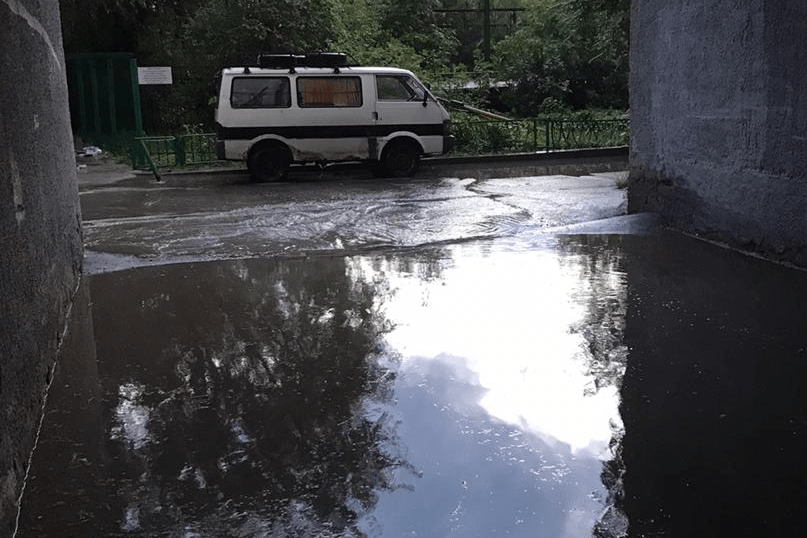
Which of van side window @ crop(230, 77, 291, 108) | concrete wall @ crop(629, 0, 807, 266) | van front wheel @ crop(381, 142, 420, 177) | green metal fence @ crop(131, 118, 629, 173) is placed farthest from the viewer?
green metal fence @ crop(131, 118, 629, 173)

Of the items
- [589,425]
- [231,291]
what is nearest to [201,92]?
[231,291]

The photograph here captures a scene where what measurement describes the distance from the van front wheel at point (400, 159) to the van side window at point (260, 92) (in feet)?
7.07

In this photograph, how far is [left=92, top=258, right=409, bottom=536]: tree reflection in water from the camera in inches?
154

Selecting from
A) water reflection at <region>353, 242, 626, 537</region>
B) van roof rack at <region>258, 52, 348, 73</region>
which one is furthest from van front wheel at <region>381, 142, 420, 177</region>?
water reflection at <region>353, 242, 626, 537</region>

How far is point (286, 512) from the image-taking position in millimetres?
3830

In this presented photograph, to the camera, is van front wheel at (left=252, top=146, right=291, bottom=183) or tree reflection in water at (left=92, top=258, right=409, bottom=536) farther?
van front wheel at (left=252, top=146, right=291, bottom=183)

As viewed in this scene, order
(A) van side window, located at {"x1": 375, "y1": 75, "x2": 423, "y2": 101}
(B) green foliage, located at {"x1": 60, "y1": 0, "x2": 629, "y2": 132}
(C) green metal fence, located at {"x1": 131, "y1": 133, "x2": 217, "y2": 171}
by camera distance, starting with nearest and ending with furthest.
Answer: (A) van side window, located at {"x1": 375, "y1": 75, "x2": 423, "y2": 101} < (C) green metal fence, located at {"x1": 131, "y1": 133, "x2": 217, "y2": 171} < (B) green foliage, located at {"x1": 60, "y1": 0, "x2": 629, "y2": 132}

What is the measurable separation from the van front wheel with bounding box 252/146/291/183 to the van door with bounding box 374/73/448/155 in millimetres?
1857

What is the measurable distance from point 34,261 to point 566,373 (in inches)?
129

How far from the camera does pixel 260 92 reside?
1641 cm

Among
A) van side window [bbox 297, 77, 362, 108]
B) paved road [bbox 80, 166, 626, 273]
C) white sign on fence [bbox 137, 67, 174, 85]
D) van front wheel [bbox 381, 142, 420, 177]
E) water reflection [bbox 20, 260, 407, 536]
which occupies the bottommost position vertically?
water reflection [bbox 20, 260, 407, 536]

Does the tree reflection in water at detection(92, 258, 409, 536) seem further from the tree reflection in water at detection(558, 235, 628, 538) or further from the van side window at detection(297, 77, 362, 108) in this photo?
the van side window at detection(297, 77, 362, 108)

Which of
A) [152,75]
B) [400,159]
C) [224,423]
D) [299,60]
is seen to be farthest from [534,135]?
[224,423]

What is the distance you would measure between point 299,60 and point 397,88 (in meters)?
1.92
